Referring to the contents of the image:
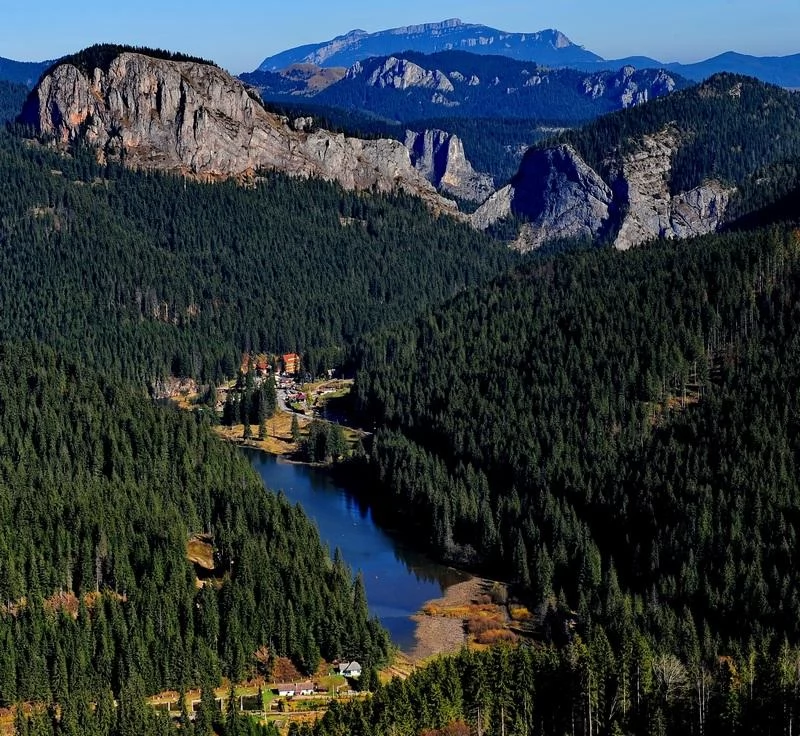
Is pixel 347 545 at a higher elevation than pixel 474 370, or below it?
below

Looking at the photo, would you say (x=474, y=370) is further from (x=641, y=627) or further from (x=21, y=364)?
(x=641, y=627)

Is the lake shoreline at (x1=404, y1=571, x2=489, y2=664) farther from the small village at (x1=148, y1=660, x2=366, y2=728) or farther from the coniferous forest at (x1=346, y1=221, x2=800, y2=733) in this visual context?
the small village at (x1=148, y1=660, x2=366, y2=728)

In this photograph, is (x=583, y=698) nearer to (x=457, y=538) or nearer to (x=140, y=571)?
(x=140, y=571)

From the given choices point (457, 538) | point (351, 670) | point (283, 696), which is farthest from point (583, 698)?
point (457, 538)

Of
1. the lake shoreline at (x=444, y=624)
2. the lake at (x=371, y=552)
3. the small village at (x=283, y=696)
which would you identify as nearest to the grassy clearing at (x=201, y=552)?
the lake at (x=371, y=552)

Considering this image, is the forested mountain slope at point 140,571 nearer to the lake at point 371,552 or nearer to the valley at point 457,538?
the valley at point 457,538

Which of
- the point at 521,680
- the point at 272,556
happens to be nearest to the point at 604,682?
the point at 521,680
